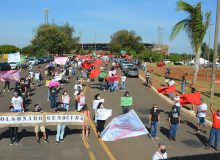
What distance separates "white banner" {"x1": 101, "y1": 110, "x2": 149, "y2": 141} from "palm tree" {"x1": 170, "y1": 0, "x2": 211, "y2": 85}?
15.8m

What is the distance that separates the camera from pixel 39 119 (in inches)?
306

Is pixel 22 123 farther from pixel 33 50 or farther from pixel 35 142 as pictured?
pixel 33 50

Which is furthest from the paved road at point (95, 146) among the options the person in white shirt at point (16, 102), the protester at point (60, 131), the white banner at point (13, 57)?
the white banner at point (13, 57)

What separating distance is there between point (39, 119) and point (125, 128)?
3629 mm

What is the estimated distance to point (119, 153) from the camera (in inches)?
285

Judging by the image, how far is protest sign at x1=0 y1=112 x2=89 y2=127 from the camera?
301 inches

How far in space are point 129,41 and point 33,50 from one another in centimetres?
3109

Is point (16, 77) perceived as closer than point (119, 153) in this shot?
No

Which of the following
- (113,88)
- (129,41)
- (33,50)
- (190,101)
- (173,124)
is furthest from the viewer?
(129,41)

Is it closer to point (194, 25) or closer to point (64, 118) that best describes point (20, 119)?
point (64, 118)

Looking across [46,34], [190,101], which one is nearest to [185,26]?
[190,101]

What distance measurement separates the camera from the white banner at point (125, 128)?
5.75m

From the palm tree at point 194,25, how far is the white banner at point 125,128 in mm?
15820

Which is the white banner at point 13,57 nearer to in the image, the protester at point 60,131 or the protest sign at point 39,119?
the protest sign at point 39,119
